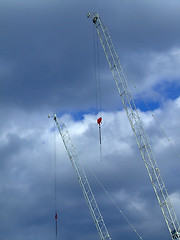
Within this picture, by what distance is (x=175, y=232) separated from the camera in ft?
351

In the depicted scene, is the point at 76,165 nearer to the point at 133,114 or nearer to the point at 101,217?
the point at 101,217

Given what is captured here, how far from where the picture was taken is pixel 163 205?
10856cm

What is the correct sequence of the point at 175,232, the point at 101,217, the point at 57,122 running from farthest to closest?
the point at 57,122 → the point at 101,217 → the point at 175,232

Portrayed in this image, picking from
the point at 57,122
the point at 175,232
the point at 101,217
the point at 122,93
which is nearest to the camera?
the point at 175,232

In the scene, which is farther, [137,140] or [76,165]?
[76,165]

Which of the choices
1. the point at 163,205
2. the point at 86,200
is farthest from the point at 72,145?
the point at 163,205

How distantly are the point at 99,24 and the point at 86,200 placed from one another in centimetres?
6536

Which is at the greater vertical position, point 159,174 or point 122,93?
point 122,93

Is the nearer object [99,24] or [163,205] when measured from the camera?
[163,205]

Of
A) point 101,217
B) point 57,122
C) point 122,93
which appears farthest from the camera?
point 57,122

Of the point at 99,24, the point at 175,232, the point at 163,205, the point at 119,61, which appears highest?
the point at 99,24

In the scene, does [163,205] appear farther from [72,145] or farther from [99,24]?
[99,24]

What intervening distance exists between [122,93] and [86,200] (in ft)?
163

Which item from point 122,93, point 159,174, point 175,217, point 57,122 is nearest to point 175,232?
point 175,217
